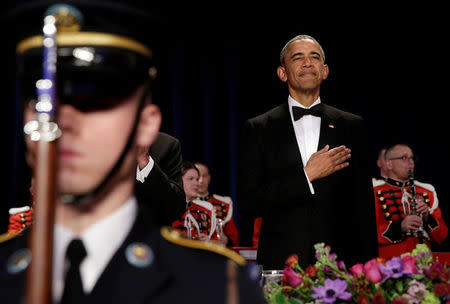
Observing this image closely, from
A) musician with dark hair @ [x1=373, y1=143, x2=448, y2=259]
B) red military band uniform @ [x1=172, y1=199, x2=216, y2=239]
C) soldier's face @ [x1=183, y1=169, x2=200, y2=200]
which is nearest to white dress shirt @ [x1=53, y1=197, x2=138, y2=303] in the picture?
red military band uniform @ [x1=172, y1=199, x2=216, y2=239]

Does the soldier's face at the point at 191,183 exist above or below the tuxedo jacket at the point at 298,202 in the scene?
below

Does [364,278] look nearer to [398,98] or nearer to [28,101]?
[28,101]

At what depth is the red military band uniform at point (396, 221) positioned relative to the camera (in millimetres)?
4418

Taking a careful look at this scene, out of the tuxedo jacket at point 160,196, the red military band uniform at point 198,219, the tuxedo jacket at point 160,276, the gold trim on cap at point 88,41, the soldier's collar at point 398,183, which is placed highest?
the gold trim on cap at point 88,41

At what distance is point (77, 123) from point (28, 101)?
75 mm

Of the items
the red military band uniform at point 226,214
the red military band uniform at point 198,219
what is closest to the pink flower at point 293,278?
the red military band uniform at point 198,219

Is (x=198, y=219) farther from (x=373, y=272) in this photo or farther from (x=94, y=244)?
(x=94, y=244)

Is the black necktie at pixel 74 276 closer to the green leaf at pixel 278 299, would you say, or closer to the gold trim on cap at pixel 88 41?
the gold trim on cap at pixel 88 41

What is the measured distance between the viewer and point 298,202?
2223 mm

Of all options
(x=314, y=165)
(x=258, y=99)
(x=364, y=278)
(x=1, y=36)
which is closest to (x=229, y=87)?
(x=258, y=99)

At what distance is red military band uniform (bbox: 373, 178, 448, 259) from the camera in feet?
14.5

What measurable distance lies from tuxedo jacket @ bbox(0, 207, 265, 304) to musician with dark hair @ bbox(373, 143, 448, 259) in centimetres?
361

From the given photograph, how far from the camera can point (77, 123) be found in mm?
688

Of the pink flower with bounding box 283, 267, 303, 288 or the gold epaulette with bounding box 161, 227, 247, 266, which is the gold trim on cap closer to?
the gold epaulette with bounding box 161, 227, 247, 266
